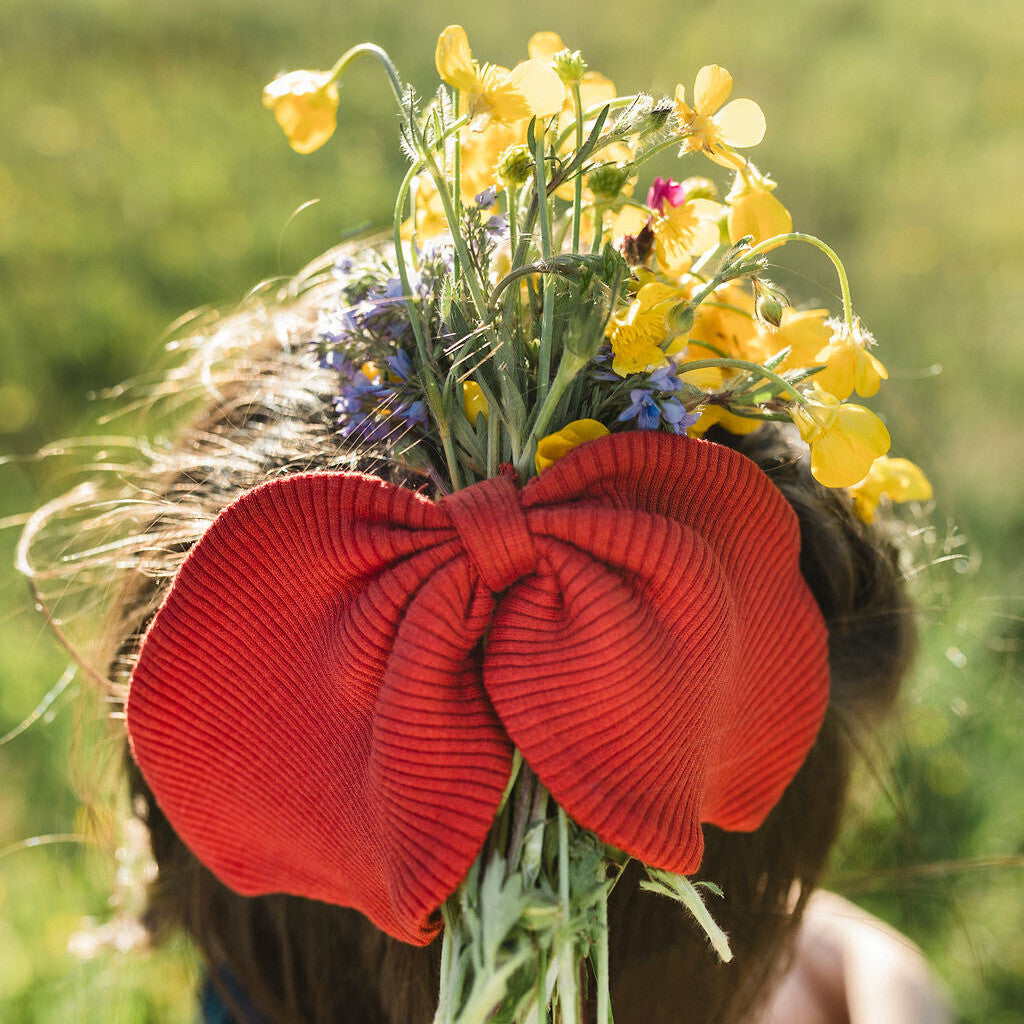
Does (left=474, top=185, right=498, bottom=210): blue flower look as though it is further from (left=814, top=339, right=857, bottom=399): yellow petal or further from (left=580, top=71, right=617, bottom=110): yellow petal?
(left=814, top=339, right=857, bottom=399): yellow petal

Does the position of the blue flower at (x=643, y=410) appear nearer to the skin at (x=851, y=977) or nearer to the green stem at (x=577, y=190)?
the green stem at (x=577, y=190)

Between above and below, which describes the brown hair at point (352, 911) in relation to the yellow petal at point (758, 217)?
below

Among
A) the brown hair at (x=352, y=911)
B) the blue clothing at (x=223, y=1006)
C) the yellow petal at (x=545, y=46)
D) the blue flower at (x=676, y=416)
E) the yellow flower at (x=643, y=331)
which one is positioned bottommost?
the blue clothing at (x=223, y=1006)

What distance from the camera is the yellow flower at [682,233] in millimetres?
852

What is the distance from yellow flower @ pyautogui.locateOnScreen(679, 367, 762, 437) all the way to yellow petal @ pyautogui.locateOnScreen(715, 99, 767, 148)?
0.17 metres

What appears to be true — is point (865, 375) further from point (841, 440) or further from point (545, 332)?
point (545, 332)

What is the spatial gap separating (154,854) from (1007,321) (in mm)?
2963

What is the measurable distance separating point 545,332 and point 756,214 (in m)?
0.19

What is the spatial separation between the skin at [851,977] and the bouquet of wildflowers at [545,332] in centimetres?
71

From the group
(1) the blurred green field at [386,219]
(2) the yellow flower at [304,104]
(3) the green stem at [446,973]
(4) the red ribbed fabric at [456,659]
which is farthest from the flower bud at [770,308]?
(1) the blurred green field at [386,219]

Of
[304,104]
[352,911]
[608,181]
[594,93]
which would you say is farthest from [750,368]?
[352,911]

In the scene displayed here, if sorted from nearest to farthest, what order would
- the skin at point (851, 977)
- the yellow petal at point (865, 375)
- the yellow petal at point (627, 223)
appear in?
1. the yellow petal at point (865, 375)
2. the yellow petal at point (627, 223)
3. the skin at point (851, 977)

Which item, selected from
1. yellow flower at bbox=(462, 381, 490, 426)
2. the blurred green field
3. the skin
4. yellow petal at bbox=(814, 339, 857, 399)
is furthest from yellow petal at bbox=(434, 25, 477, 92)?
the blurred green field

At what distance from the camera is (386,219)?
356cm
